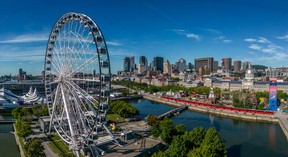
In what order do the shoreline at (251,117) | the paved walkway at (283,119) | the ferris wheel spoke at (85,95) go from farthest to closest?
the shoreline at (251,117), the paved walkway at (283,119), the ferris wheel spoke at (85,95)

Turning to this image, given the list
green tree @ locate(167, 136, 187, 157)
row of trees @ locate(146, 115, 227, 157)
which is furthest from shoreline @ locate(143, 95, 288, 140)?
green tree @ locate(167, 136, 187, 157)

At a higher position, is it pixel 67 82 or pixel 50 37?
pixel 50 37

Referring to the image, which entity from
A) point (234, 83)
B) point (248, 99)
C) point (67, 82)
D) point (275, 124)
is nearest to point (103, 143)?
point (67, 82)

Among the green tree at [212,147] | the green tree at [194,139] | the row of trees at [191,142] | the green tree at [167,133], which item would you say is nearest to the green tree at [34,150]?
the row of trees at [191,142]

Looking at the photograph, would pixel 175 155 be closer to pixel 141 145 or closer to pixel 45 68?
pixel 141 145

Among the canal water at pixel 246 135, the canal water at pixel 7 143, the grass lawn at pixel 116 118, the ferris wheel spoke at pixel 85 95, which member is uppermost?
the ferris wheel spoke at pixel 85 95

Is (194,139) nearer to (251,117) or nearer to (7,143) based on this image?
(7,143)

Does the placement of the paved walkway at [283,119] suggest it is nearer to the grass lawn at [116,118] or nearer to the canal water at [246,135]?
the canal water at [246,135]
